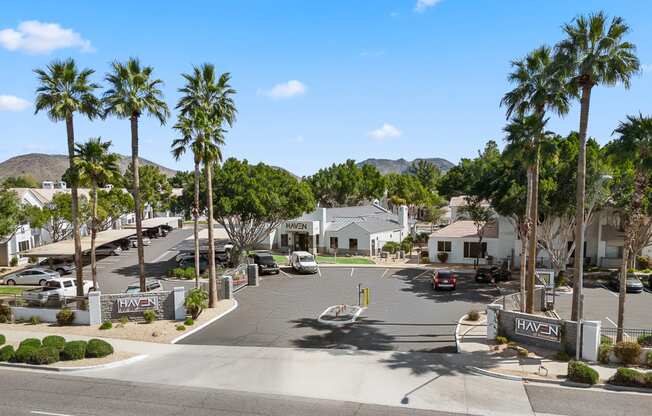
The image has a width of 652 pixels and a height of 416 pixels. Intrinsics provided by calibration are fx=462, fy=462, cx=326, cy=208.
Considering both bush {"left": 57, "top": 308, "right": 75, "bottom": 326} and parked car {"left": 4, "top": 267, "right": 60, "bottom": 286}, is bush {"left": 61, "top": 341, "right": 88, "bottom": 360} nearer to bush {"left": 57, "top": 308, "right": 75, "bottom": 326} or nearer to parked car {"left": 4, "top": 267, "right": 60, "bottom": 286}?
bush {"left": 57, "top": 308, "right": 75, "bottom": 326}

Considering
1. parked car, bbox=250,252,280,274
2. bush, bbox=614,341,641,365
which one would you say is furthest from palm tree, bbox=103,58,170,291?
bush, bbox=614,341,641,365

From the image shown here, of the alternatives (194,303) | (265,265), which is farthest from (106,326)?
(265,265)

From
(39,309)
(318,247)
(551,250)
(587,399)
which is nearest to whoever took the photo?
(587,399)

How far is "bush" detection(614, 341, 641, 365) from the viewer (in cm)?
1831

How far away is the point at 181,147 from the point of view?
29031 mm

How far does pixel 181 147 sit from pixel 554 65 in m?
21.2

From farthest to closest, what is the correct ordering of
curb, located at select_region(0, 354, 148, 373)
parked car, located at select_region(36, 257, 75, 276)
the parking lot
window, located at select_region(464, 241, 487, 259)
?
window, located at select_region(464, 241, 487, 259)
parked car, located at select_region(36, 257, 75, 276)
the parking lot
curb, located at select_region(0, 354, 148, 373)

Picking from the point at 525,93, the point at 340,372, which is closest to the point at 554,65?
the point at 525,93

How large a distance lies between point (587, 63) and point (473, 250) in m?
29.6

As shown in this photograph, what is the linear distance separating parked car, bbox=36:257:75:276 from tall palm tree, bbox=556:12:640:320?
41738mm

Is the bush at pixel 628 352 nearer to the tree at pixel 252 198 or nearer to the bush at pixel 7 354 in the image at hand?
the bush at pixel 7 354

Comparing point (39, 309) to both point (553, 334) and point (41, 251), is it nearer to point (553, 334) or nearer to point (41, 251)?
point (41, 251)

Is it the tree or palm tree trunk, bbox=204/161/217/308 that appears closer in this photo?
palm tree trunk, bbox=204/161/217/308

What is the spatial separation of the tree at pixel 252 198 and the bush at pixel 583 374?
28.3 metres
